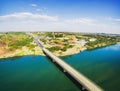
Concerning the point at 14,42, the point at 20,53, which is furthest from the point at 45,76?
the point at 14,42

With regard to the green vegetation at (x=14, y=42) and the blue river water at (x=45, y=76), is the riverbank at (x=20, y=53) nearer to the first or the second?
the green vegetation at (x=14, y=42)

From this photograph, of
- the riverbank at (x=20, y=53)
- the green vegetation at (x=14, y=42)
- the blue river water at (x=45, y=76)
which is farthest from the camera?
the green vegetation at (x=14, y=42)

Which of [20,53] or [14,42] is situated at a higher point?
[14,42]

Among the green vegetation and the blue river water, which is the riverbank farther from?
the blue river water

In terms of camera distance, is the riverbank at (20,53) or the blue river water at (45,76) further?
the riverbank at (20,53)

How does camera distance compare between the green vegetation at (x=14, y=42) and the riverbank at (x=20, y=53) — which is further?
the green vegetation at (x=14, y=42)

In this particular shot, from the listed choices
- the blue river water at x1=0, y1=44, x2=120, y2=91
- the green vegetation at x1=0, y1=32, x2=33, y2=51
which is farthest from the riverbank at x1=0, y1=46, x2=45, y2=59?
the blue river water at x1=0, y1=44, x2=120, y2=91

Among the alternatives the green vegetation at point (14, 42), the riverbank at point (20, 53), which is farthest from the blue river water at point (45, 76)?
the green vegetation at point (14, 42)

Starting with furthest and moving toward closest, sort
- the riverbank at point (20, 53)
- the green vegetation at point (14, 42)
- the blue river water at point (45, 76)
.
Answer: the green vegetation at point (14, 42), the riverbank at point (20, 53), the blue river water at point (45, 76)

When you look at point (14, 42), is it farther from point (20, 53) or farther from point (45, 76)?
point (45, 76)

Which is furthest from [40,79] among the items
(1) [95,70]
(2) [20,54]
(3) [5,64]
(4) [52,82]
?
(2) [20,54]

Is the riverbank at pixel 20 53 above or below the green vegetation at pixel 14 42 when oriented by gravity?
below

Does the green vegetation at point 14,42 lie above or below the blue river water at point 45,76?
above
